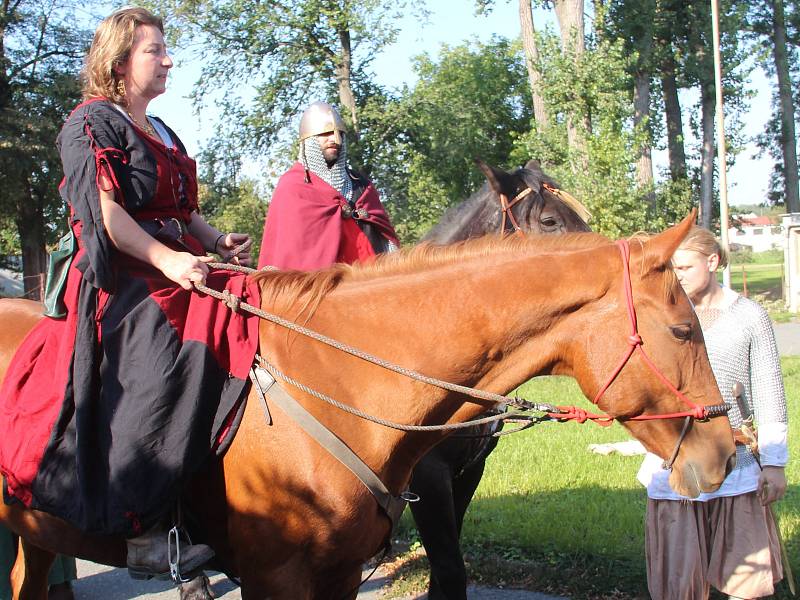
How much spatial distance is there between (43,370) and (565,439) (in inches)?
250

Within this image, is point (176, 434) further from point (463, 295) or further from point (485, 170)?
point (485, 170)

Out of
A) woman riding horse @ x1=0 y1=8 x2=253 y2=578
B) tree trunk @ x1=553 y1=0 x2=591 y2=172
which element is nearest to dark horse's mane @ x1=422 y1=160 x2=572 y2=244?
woman riding horse @ x1=0 y1=8 x2=253 y2=578

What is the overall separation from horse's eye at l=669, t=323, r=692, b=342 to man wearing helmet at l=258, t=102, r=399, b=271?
86.0 inches

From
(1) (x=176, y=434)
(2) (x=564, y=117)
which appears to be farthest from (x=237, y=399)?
(2) (x=564, y=117)

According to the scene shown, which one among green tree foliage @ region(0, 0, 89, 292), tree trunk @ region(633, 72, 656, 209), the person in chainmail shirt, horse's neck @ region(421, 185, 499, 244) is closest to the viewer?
the person in chainmail shirt

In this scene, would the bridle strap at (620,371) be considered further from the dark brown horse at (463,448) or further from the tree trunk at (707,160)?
the tree trunk at (707,160)

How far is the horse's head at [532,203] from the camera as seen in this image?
487cm

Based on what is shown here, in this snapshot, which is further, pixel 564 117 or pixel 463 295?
pixel 564 117

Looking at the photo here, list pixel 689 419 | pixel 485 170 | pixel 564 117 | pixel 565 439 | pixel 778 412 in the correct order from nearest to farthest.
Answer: pixel 689 419, pixel 778 412, pixel 485 170, pixel 565 439, pixel 564 117

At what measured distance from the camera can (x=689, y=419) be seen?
2.78 meters

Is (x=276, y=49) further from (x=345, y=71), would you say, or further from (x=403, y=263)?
(x=403, y=263)

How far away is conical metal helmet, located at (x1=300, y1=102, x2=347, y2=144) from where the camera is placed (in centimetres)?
464

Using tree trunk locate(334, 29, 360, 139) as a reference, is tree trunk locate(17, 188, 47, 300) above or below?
below

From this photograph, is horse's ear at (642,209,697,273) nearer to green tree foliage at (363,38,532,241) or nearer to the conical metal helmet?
the conical metal helmet
